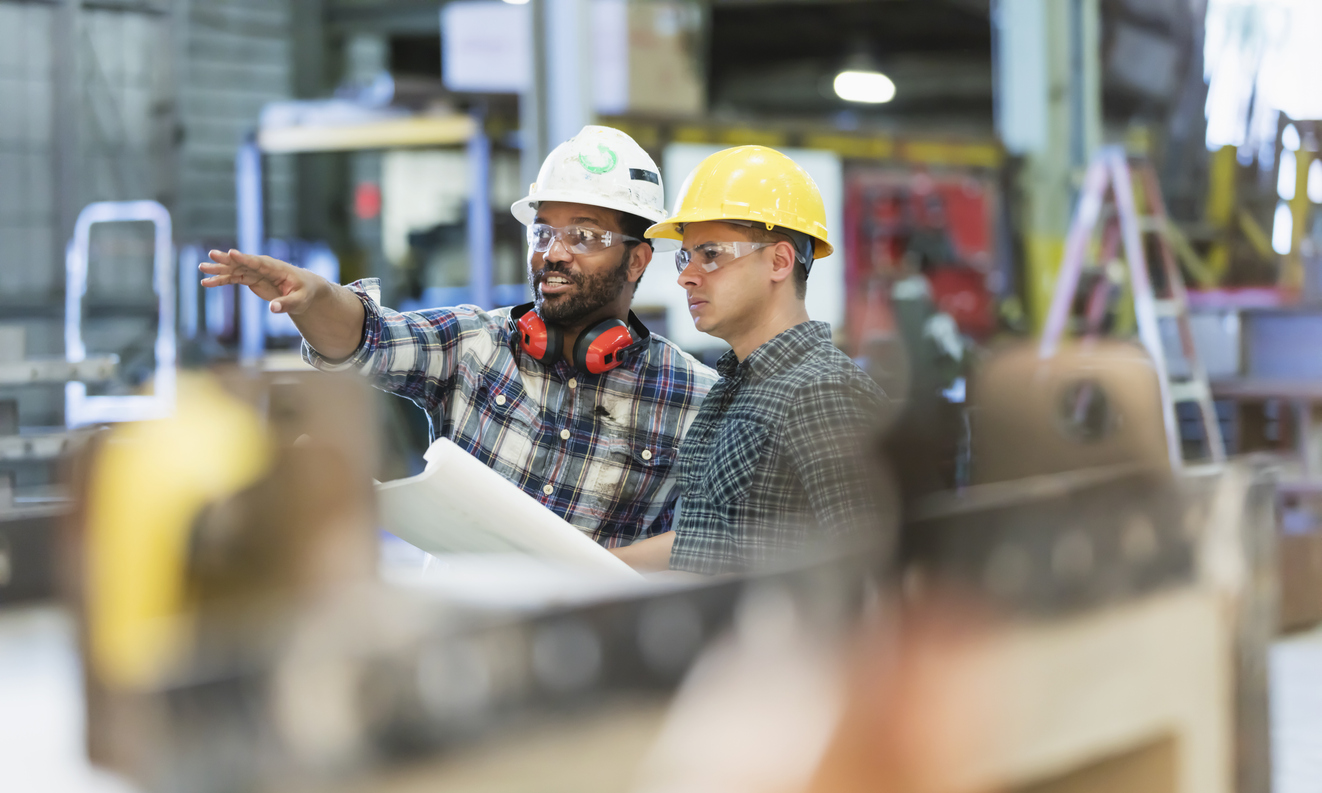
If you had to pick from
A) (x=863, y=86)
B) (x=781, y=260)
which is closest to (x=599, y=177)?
(x=781, y=260)

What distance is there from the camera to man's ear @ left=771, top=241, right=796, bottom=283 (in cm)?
226

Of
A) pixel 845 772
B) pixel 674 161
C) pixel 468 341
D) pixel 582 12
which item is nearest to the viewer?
pixel 845 772

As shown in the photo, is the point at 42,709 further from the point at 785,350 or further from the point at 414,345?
the point at 414,345

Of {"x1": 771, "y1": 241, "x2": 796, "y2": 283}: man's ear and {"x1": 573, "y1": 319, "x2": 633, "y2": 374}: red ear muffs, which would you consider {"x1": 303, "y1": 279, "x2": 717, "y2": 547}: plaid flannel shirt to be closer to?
{"x1": 573, "y1": 319, "x2": 633, "y2": 374}: red ear muffs

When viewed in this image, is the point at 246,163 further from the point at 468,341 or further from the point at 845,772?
the point at 845,772

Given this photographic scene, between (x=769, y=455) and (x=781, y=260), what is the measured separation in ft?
1.43

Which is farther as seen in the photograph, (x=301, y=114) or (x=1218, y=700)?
(x=301, y=114)

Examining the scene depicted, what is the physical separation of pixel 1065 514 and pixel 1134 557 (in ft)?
0.35

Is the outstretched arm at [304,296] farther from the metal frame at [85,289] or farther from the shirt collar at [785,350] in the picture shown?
the metal frame at [85,289]

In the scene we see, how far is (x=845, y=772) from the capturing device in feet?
2.19

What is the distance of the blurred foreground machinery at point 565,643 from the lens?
52cm

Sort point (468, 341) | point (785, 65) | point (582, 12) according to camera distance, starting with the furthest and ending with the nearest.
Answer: point (785, 65), point (582, 12), point (468, 341)

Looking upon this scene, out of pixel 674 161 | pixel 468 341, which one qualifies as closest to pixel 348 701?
pixel 468 341

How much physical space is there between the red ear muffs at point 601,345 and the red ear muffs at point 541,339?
0.13 feet
